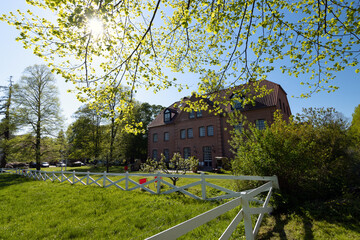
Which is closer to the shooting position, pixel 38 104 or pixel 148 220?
pixel 148 220

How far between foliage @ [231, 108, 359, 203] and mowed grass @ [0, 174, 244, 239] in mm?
2309

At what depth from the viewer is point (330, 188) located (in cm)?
589

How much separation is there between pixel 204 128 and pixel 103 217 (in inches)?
802

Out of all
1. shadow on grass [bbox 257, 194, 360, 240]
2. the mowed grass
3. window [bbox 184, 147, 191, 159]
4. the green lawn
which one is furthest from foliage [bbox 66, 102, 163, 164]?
shadow on grass [bbox 257, 194, 360, 240]

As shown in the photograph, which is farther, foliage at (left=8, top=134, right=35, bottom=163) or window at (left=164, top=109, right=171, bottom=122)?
window at (left=164, top=109, right=171, bottom=122)

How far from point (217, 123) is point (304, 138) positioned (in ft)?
53.9

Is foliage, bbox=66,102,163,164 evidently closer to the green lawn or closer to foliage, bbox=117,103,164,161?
foliage, bbox=117,103,164,161

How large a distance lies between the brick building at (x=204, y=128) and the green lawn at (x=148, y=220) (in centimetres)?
1367

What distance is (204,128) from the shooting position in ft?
80.8

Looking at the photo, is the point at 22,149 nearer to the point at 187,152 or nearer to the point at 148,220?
the point at 187,152

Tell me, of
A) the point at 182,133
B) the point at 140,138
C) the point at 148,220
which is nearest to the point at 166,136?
the point at 182,133

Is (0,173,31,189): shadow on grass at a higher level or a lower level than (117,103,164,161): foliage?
lower

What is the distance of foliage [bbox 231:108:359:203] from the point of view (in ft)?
19.4

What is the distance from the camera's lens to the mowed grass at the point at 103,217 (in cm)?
420
